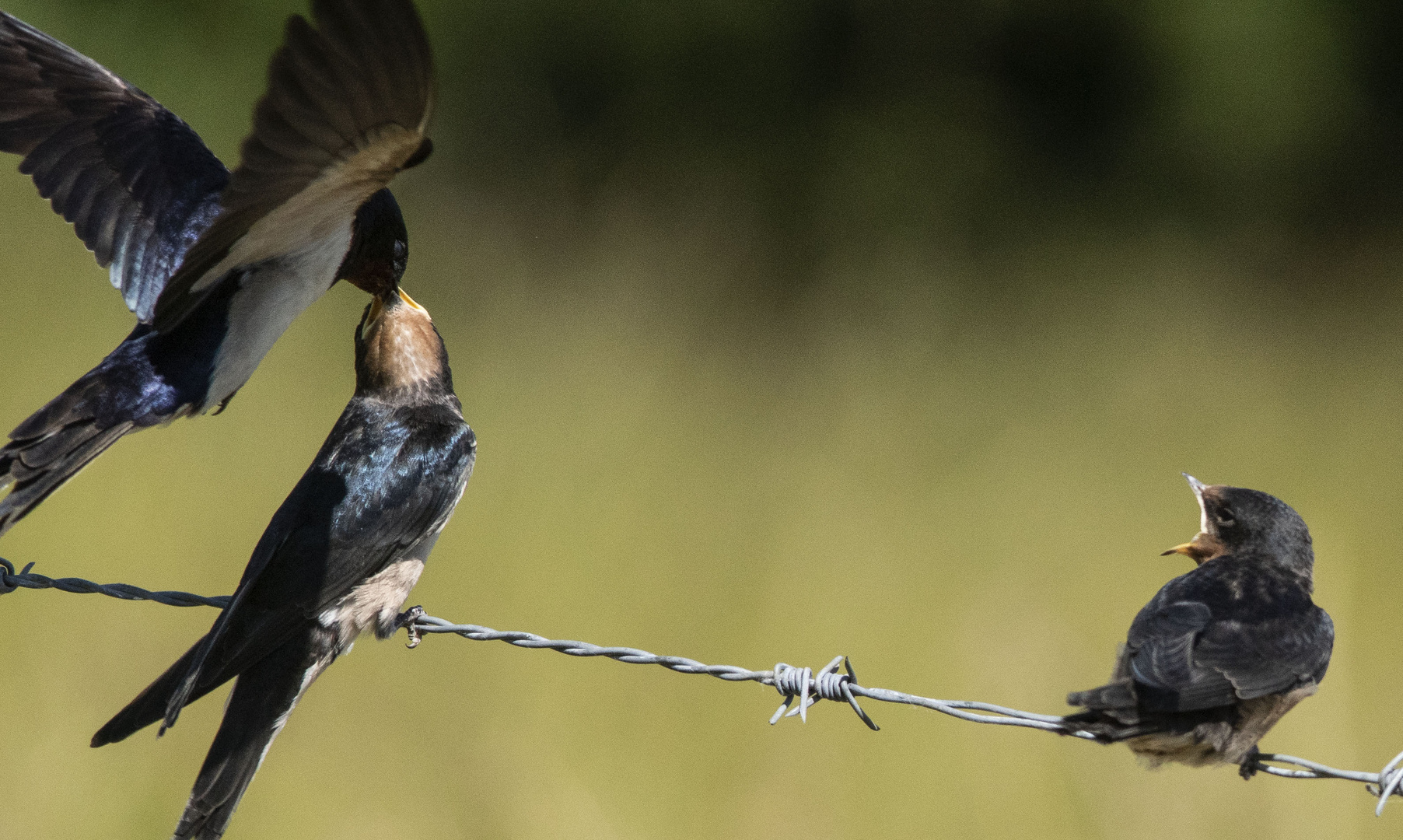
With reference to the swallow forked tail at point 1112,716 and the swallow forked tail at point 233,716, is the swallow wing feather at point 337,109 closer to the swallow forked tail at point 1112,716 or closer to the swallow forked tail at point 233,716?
the swallow forked tail at point 233,716

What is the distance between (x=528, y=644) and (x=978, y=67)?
6.85 metres

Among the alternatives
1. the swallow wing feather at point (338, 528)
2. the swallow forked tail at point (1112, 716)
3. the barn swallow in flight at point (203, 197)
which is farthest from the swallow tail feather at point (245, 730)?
the swallow forked tail at point (1112, 716)

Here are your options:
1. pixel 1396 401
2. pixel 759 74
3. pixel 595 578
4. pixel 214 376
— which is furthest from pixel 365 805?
pixel 759 74

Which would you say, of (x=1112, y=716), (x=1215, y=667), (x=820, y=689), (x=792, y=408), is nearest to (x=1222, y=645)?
(x=1215, y=667)

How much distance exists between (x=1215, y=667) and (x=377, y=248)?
2001 millimetres

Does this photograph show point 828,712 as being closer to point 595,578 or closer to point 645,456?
point 595,578

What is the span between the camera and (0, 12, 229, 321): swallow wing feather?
3646 mm

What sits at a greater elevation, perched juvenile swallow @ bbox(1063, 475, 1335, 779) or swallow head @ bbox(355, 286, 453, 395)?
swallow head @ bbox(355, 286, 453, 395)

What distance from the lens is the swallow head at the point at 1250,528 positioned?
10.2 feet

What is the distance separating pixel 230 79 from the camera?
26.1 feet

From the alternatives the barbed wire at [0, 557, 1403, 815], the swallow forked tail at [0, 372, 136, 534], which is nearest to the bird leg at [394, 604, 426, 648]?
the barbed wire at [0, 557, 1403, 815]

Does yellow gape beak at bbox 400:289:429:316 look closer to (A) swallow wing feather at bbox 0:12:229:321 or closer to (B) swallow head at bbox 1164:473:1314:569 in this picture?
(A) swallow wing feather at bbox 0:12:229:321

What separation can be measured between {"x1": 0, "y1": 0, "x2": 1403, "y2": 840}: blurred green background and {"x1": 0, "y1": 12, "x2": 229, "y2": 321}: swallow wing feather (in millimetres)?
1220

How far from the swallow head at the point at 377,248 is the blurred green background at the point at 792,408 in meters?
1.40
